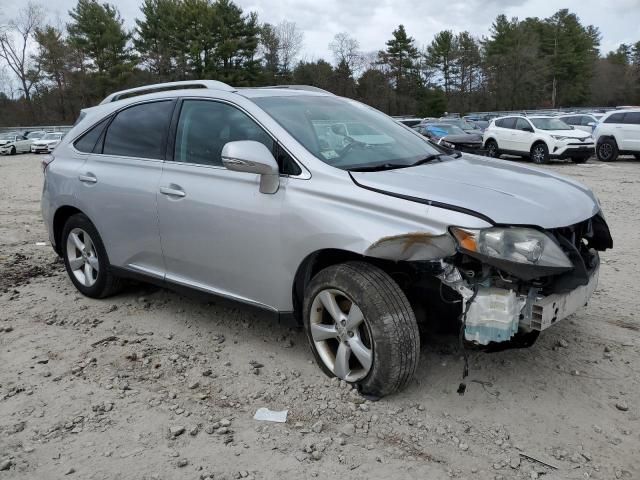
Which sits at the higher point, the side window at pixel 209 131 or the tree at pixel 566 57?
the tree at pixel 566 57

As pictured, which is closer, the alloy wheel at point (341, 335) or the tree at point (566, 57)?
the alloy wheel at point (341, 335)

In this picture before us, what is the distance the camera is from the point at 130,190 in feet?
13.5

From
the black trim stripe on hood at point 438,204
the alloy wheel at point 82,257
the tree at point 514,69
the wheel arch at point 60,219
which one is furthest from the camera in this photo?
the tree at point 514,69

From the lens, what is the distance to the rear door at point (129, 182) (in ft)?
13.3

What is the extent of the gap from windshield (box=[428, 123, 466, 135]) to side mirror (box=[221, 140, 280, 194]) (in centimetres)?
2039

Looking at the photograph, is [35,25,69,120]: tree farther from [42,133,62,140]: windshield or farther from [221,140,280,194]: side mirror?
[221,140,280,194]: side mirror

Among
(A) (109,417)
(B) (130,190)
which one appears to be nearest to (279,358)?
(A) (109,417)

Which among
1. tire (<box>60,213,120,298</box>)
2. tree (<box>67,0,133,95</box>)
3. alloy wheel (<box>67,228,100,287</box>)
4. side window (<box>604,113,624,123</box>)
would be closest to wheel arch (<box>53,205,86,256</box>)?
tire (<box>60,213,120,298</box>)

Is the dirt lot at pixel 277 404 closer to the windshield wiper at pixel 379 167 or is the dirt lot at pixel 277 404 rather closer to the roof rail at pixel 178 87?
the windshield wiper at pixel 379 167

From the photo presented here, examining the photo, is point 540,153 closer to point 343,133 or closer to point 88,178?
point 343,133

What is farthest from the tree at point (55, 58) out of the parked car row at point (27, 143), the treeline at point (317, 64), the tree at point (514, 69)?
the tree at point (514, 69)

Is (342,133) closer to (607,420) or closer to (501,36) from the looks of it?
(607,420)

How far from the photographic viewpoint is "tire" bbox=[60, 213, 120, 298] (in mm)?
4605

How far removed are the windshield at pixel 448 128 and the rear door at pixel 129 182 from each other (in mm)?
19606
